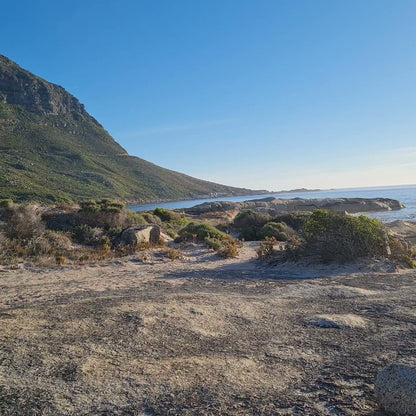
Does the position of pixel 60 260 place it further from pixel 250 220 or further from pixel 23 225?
pixel 250 220

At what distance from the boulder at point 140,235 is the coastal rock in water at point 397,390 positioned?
11.7 meters

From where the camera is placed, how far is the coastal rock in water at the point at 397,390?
2.46m

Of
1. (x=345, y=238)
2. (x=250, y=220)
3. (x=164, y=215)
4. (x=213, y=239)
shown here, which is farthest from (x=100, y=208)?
(x=250, y=220)

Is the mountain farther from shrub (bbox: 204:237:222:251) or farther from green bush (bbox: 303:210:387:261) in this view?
green bush (bbox: 303:210:387:261)

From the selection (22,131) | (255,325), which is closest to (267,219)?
(255,325)

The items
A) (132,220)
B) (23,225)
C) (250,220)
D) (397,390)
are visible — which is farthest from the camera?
(250,220)

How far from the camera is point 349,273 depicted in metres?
9.64

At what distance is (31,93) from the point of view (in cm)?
8738

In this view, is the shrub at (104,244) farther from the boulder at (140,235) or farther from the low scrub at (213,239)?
the low scrub at (213,239)

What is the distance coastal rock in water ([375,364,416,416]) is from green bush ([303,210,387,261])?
8.37m

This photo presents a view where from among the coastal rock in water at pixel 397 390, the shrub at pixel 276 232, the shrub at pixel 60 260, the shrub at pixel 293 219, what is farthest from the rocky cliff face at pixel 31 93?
the coastal rock in water at pixel 397 390

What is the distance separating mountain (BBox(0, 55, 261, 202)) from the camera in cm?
5597

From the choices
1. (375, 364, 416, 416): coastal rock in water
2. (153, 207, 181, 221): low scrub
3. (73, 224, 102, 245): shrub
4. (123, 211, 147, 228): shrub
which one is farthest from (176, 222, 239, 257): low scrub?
(375, 364, 416, 416): coastal rock in water

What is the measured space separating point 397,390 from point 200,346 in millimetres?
2368
